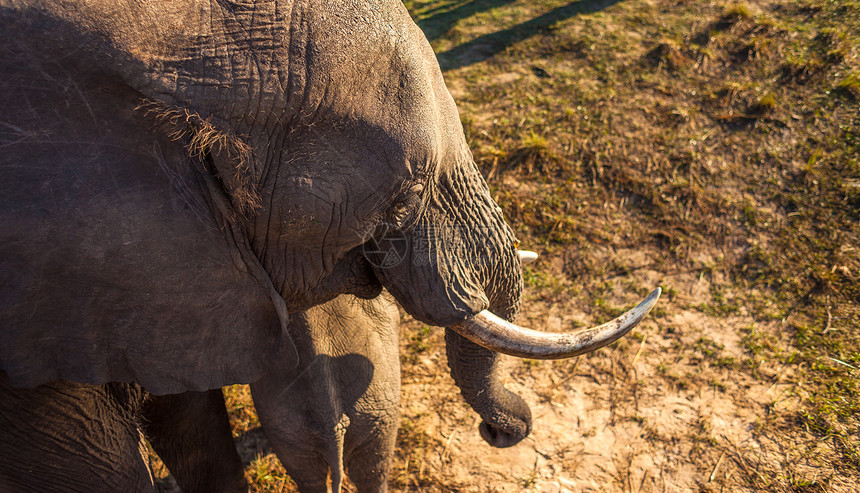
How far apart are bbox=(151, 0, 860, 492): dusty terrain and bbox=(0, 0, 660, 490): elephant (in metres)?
1.79

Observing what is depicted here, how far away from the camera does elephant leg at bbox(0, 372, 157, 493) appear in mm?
1921

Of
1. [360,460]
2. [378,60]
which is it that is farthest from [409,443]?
[378,60]

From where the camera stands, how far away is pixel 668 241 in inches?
185

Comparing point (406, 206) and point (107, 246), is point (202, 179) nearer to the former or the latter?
point (107, 246)

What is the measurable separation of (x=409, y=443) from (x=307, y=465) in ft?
2.90

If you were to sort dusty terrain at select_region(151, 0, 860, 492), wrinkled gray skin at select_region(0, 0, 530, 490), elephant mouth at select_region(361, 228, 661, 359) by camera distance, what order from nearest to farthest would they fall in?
1. wrinkled gray skin at select_region(0, 0, 530, 490)
2. elephant mouth at select_region(361, 228, 661, 359)
3. dusty terrain at select_region(151, 0, 860, 492)

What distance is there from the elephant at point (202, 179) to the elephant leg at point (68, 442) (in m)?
0.03

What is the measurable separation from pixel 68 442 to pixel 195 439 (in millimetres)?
1052

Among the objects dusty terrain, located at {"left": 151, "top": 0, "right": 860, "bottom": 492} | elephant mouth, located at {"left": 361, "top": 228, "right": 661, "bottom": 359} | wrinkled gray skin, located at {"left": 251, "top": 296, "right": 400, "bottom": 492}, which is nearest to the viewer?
elephant mouth, located at {"left": 361, "top": 228, "right": 661, "bottom": 359}

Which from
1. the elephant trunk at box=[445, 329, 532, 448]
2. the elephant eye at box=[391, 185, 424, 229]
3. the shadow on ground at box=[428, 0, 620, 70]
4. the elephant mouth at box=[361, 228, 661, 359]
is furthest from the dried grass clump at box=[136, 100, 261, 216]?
the shadow on ground at box=[428, 0, 620, 70]

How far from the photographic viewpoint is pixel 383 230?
1992 millimetres

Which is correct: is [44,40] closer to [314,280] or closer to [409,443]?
[314,280]

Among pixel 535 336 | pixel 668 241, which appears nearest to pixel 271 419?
pixel 535 336

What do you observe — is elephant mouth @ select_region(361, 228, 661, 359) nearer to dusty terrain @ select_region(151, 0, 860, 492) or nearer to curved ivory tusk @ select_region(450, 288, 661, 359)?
curved ivory tusk @ select_region(450, 288, 661, 359)
